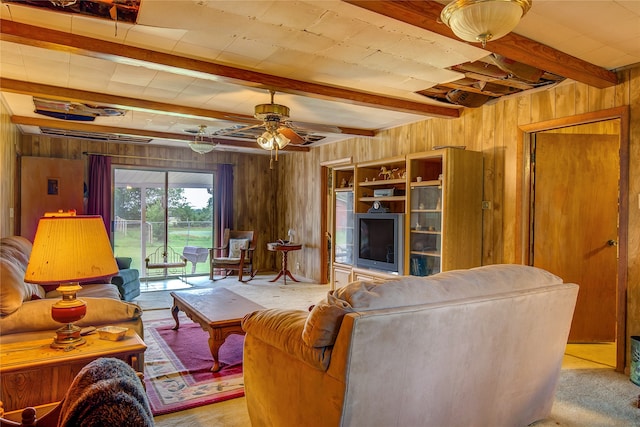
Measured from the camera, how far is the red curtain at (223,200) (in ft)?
26.3

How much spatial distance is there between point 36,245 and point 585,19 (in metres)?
3.22

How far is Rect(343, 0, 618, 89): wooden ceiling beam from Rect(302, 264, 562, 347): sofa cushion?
1.36 meters

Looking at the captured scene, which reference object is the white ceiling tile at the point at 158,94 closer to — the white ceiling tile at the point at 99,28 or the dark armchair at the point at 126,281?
the white ceiling tile at the point at 99,28

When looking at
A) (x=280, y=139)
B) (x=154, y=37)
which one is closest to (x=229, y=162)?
(x=280, y=139)

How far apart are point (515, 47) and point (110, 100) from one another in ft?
12.1

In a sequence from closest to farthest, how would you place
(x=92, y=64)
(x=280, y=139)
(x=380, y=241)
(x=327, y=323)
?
1. (x=327, y=323)
2. (x=92, y=64)
3. (x=280, y=139)
4. (x=380, y=241)

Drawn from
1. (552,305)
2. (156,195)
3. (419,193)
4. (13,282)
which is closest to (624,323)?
(552,305)

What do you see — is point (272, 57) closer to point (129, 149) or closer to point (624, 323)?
point (624, 323)

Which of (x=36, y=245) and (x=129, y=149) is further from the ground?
(x=129, y=149)

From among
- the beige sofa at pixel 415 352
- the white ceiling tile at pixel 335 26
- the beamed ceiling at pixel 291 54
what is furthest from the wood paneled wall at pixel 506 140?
the white ceiling tile at pixel 335 26

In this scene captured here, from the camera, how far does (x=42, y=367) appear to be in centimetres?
186

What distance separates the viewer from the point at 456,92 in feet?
13.3

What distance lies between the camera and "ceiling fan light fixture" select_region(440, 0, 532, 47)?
1770 mm

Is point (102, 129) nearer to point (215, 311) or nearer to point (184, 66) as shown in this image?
point (184, 66)
